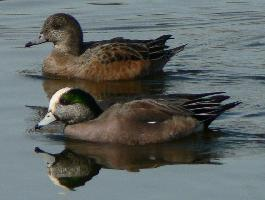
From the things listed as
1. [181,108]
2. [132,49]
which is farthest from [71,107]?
[132,49]

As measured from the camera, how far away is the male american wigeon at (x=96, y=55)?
52.0ft

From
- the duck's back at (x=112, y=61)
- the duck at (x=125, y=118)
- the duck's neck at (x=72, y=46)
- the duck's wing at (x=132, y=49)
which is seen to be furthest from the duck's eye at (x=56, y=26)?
the duck at (x=125, y=118)

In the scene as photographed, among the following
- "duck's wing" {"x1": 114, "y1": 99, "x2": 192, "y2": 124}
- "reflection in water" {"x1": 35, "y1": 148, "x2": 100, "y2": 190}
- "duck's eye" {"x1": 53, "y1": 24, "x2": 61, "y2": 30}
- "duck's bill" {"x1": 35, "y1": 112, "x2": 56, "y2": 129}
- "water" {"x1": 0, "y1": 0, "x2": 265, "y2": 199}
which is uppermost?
"duck's eye" {"x1": 53, "y1": 24, "x2": 61, "y2": 30}

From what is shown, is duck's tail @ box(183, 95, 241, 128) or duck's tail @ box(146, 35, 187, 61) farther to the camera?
duck's tail @ box(146, 35, 187, 61)

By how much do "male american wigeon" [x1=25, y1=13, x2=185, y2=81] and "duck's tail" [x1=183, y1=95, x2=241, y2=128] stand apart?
3.41 m

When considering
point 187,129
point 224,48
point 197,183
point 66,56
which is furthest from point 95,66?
point 197,183

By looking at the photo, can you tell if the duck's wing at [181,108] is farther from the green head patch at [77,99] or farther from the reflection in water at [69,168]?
the reflection in water at [69,168]

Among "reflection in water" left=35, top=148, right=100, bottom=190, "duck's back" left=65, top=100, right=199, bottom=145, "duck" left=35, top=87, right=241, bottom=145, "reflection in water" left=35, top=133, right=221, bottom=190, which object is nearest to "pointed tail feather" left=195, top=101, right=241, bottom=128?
"duck" left=35, top=87, right=241, bottom=145

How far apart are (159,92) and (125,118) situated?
2967 millimetres

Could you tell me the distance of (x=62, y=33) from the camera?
54.0ft

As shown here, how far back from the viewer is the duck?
12.1 metres

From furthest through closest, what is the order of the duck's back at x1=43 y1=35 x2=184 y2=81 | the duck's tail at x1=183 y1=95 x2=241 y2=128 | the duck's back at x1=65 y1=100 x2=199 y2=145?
the duck's back at x1=43 y1=35 x2=184 y2=81 < the duck's tail at x1=183 y1=95 x2=241 y2=128 < the duck's back at x1=65 y1=100 x2=199 y2=145

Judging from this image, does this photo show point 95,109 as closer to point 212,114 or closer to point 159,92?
point 212,114

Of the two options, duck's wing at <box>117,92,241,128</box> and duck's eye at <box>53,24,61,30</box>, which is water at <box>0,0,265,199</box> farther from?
duck's eye at <box>53,24,61,30</box>
